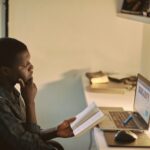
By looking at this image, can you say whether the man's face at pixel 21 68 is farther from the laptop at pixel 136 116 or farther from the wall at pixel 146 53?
the wall at pixel 146 53

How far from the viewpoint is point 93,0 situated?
9.87 feet

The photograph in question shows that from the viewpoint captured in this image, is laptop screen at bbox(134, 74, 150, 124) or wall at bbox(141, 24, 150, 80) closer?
laptop screen at bbox(134, 74, 150, 124)

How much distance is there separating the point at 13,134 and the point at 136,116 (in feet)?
2.57

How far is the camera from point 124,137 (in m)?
1.73

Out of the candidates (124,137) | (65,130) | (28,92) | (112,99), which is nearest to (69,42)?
(112,99)

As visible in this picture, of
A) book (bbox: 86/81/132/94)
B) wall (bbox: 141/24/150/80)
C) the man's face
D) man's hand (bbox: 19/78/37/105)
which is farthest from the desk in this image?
the man's face

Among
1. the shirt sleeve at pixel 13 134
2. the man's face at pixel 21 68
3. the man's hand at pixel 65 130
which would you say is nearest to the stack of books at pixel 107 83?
the man's hand at pixel 65 130

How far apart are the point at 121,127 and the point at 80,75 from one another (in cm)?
129

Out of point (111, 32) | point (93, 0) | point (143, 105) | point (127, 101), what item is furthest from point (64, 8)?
point (143, 105)

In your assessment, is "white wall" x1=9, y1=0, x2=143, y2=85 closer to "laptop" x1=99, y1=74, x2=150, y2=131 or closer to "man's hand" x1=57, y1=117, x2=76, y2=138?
"laptop" x1=99, y1=74, x2=150, y2=131

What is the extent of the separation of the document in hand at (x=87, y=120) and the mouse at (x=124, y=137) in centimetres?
13

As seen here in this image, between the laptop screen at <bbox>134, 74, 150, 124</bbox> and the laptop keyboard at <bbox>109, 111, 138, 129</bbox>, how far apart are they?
0.23 feet

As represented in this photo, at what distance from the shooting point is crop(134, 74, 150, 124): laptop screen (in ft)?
6.34

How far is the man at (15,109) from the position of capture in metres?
1.62
